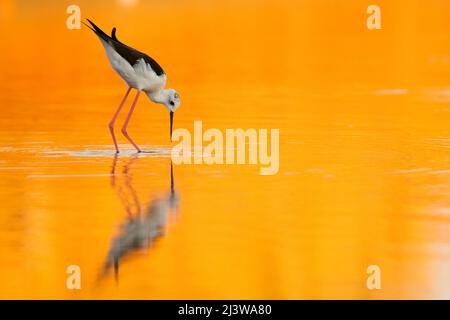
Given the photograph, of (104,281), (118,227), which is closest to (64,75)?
(118,227)

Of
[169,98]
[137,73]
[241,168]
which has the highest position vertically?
[137,73]

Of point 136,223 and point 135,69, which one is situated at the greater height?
point 135,69

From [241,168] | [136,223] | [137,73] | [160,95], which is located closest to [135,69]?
[137,73]

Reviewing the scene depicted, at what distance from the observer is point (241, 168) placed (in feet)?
44.4

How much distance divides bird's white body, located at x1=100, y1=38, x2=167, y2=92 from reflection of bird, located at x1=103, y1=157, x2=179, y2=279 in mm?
3916

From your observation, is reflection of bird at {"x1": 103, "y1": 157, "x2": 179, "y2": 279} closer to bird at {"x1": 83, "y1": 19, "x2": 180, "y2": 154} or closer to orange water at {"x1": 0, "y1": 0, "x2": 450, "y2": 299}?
orange water at {"x1": 0, "y1": 0, "x2": 450, "y2": 299}

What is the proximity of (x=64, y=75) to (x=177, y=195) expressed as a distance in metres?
13.8

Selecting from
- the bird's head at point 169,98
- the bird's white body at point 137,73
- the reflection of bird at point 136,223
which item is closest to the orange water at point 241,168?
the reflection of bird at point 136,223

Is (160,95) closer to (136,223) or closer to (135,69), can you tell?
(135,69)

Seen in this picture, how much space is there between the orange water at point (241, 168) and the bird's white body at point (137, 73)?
2.18 feet

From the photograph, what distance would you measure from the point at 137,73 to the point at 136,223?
643cm

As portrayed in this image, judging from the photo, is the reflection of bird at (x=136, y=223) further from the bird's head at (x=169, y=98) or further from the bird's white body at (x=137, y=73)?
the bird's head at (x=169, y=98)
